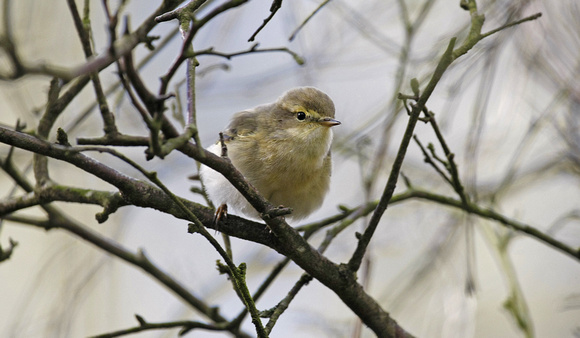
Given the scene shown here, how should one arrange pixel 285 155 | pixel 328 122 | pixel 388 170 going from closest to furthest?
pixel 285 155
pixel 328 122
pixel 388 170

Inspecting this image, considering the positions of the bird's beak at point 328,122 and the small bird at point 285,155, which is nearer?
the small bird at point 285,155

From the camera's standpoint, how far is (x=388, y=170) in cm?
489

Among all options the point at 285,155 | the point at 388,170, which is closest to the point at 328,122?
the point at 285,155

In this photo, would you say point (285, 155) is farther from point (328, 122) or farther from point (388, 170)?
point (388, 170)

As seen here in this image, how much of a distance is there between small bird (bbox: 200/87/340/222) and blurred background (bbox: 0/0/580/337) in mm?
372

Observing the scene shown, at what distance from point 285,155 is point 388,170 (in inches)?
68.4

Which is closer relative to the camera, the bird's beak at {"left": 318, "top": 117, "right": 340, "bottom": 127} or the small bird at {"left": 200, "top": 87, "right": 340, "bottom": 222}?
the small bird at {"left": 200, "top": 87, "right": 340, "bottom": 222}

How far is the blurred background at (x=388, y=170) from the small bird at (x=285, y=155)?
37 cm

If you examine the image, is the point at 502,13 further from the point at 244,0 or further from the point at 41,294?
the point at 41,294

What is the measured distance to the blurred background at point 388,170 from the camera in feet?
12.4

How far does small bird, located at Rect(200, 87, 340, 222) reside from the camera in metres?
3.34

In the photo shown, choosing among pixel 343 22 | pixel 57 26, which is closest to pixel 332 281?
pixel 343 22

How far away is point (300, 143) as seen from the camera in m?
3.46

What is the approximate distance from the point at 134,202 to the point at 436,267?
293cm
